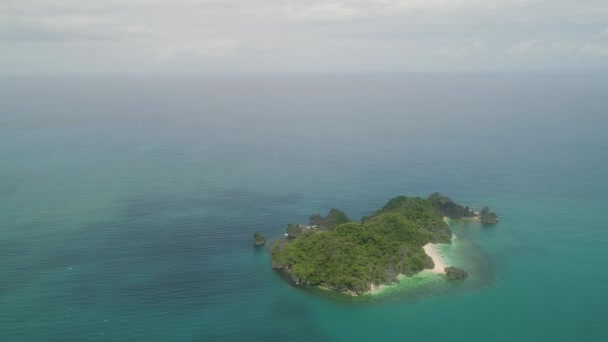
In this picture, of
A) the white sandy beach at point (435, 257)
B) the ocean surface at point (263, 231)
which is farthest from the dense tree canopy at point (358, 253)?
the ocean surface at point (263, 231)

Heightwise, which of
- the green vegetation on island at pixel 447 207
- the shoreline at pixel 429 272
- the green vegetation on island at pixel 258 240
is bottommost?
the shoreline at pixel 429 272

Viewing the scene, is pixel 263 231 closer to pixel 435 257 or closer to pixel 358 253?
pixel 358 253

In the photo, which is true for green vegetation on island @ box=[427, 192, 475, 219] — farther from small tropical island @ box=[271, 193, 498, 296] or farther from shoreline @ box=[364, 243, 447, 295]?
shoreline @ box=[364, 243, 447, 295]

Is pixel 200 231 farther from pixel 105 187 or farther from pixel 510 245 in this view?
pixel 510 245

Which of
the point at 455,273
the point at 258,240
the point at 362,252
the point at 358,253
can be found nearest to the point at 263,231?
the point at 258,240

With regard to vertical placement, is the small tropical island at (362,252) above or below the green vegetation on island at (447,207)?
below

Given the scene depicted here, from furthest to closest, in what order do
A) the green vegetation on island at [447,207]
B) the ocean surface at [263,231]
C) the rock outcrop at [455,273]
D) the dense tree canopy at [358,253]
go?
the green vegetation on island at [447,207] < the rock outcrop at [455,273] < the dense tree canopy at [358,253] < the ocean surface at [263,231]

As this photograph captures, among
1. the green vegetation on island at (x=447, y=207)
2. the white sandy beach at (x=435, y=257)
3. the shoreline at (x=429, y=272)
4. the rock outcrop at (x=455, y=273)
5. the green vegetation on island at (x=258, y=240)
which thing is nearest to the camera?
the shoreline at (x=429, y=272)

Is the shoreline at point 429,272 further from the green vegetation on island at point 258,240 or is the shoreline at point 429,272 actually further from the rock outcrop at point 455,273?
the green vegetation on island at point 258,240

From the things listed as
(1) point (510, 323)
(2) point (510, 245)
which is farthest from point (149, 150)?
(1) point (510, 323)
